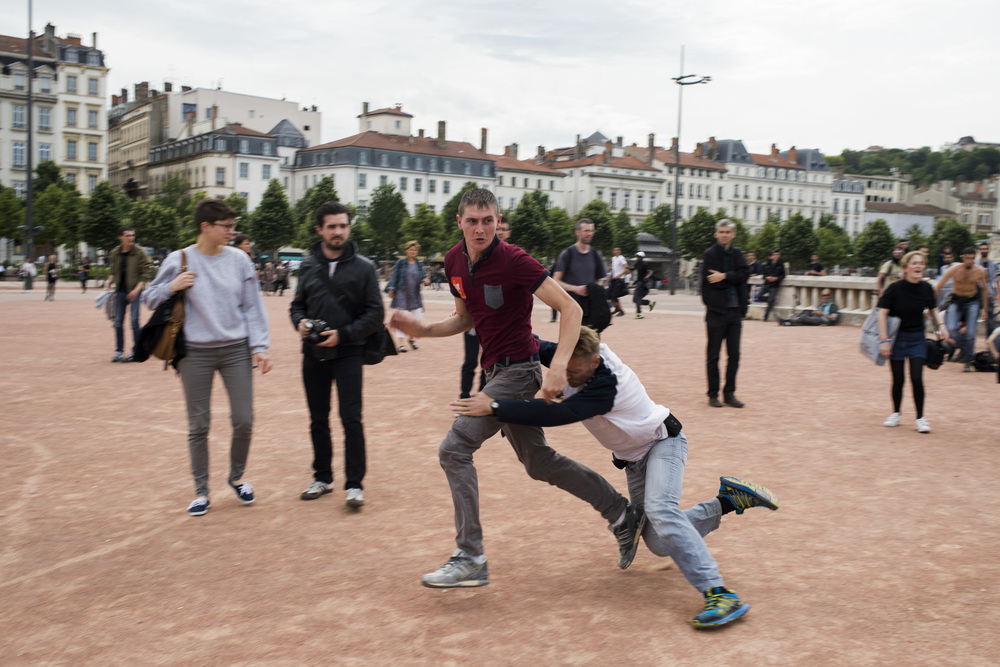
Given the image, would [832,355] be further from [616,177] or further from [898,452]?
[616,177]

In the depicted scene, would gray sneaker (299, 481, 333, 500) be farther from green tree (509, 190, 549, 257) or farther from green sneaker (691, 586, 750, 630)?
green tree (509, 190, 549, 257)

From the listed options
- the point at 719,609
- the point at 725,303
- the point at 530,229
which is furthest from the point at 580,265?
the point at 530,229

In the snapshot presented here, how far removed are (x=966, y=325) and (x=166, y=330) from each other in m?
12.4

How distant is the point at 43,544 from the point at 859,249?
9209 centimetres

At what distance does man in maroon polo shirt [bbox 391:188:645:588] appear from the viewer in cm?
428

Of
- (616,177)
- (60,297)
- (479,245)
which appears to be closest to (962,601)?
(479,245)

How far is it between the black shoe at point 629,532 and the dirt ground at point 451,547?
128mm

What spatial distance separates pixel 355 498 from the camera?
18.5 feet

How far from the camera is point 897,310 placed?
8.16 meters

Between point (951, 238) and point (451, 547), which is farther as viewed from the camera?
point (951, 238)

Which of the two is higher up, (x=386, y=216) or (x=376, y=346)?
(x=386, y=216)

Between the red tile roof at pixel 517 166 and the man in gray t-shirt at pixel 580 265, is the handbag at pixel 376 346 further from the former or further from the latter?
the red tile roof at pixel 517 166

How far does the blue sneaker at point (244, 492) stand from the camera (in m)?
5.77

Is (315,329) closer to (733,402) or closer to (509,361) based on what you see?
(509,361)
